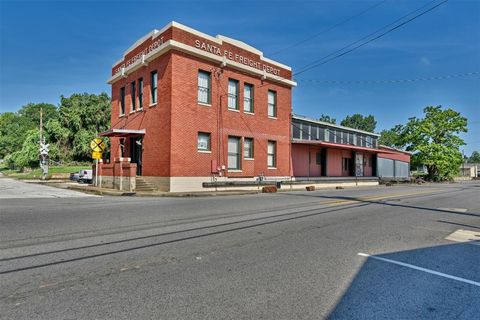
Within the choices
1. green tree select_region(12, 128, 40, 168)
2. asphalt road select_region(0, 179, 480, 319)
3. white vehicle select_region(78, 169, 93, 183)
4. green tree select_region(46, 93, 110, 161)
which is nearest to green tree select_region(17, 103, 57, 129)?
green tree select_region(12, 128, 40, 168)

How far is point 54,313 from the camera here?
3246mm

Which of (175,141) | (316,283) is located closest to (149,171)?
(175,141)

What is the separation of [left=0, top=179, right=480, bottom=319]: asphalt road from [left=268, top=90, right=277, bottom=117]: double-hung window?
18.4 m

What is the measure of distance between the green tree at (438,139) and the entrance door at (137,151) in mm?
45001

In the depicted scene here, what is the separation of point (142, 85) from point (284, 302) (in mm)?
21745

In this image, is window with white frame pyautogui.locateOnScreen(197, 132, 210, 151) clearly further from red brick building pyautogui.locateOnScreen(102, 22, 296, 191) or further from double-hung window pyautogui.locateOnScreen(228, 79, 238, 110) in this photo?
double-hung window pyautogui.locateOnScreen(228, 79, 238, 110)

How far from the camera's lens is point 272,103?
26422mm

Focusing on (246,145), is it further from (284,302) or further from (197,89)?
(284,302)

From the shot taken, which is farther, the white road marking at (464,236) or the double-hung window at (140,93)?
the double-hung window at (140,93)

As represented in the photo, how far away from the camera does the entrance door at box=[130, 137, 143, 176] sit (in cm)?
2258

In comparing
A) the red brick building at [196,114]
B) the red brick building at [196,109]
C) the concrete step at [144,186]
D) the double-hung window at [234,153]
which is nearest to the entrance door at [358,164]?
the red brick building at [196,114]

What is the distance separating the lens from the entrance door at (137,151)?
22580mm

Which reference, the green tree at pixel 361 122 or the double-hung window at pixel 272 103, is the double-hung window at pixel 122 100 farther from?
the green tree at pixel 361 122

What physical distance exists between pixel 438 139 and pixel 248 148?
137 ft
